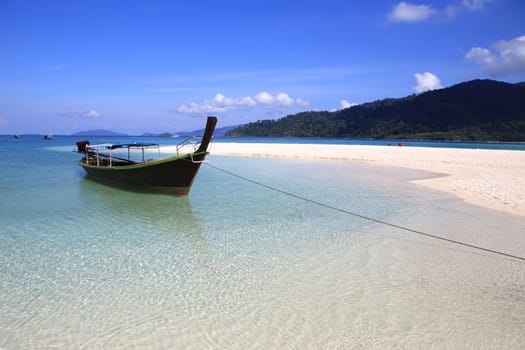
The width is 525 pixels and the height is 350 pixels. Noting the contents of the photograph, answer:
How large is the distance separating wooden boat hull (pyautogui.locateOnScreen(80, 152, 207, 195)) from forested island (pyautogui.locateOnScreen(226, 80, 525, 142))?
106 metres

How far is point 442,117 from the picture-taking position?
122 metres

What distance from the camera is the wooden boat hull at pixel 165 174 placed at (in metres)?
11.9

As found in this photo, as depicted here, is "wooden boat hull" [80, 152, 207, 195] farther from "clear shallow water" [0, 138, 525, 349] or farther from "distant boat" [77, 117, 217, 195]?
"clear shallow water" [0, 138, 525, 349]

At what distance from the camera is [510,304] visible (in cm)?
448

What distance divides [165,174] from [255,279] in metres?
7.90

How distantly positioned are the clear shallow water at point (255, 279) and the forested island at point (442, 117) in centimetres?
10688

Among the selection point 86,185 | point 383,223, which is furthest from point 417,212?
point 86,185

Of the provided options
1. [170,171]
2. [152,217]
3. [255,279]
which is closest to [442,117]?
[170,171]

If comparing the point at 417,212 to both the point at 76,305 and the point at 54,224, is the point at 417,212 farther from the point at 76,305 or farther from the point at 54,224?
the point at 54,224

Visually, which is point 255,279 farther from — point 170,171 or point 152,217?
point 170,171

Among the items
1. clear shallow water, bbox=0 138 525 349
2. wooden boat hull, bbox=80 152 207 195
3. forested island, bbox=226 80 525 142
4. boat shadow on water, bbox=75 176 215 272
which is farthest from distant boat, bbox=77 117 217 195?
forested island, bbox=226 80 525 142

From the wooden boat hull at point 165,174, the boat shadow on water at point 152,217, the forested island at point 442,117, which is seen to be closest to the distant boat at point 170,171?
the wooden boat hull at point 165,174

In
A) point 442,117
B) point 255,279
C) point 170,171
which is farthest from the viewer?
point 442,117

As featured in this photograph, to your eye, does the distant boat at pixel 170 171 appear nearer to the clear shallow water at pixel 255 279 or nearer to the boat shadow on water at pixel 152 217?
the boat shadow on water at pixel 152 217
